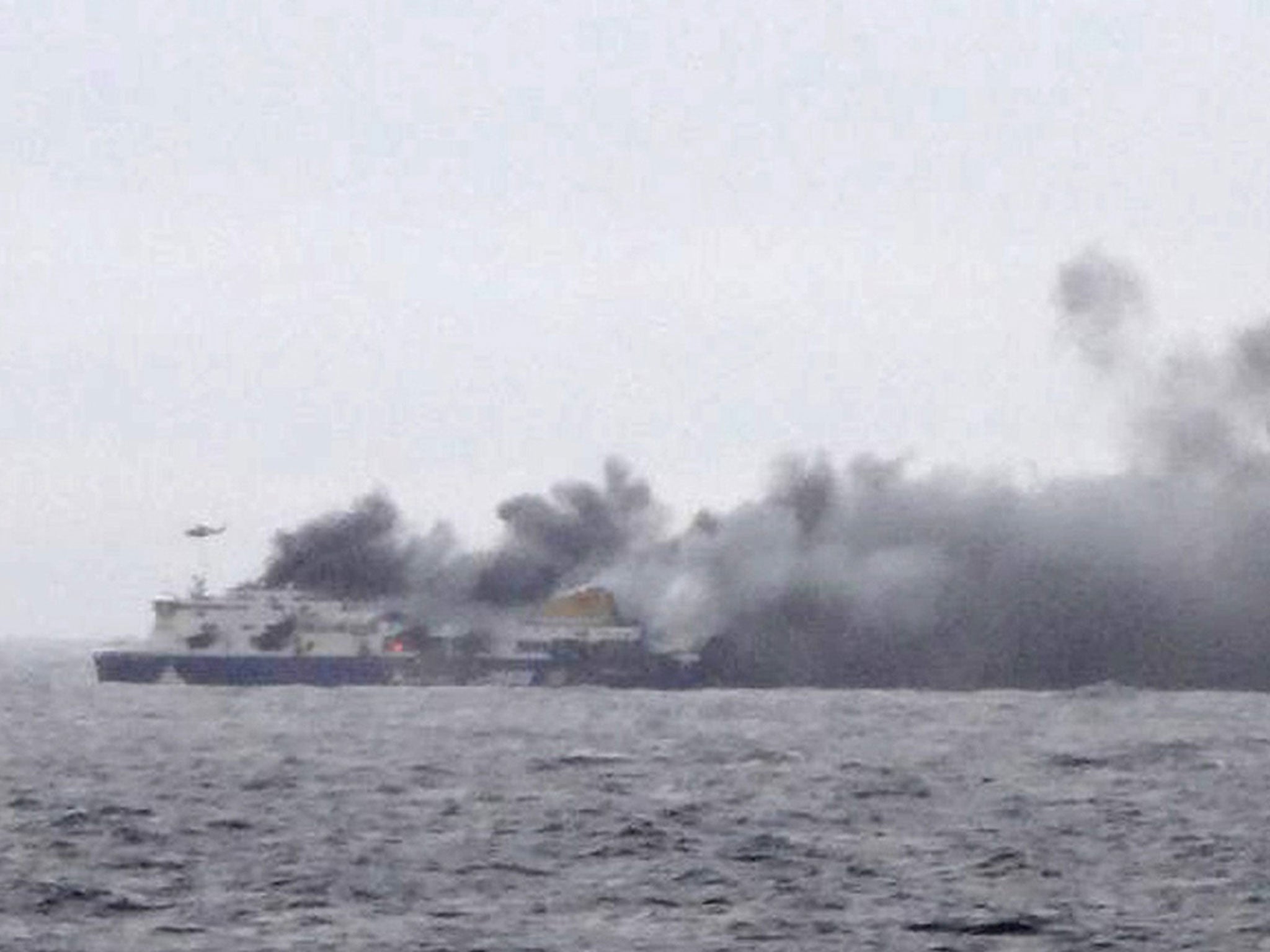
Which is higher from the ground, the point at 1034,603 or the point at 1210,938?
the point at 1034,603

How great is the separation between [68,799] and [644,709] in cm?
7166

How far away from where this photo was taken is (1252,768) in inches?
3974

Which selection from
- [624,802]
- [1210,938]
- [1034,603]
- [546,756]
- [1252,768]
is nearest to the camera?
[1210,938]

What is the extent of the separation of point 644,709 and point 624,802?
72231mm

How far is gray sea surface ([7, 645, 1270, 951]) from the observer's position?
A: 2287 inches

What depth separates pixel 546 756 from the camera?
110 m

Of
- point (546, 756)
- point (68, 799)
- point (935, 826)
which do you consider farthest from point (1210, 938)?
point (546, 756)

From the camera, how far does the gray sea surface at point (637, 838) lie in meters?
58.1

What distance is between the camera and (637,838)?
7450 centimetres

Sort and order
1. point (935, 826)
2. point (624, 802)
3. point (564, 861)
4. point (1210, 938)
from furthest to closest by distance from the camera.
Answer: point (624, 802) < point (935, 826) < point (564, 861) < point (1210, 938)

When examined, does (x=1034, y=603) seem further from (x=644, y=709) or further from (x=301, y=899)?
(x=301, y=899)

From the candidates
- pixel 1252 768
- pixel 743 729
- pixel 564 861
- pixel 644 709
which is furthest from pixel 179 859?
pixel 644 709

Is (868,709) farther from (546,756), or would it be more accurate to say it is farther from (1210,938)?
(1210,938)

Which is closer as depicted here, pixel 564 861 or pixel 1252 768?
pixel 564 861
